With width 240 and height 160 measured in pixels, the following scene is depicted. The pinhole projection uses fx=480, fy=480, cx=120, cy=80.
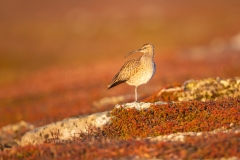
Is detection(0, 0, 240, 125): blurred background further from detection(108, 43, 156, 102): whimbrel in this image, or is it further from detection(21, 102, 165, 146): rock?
detection(108, 43, 156, 102): whimbrel

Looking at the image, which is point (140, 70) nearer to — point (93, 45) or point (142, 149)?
point (142, 149)

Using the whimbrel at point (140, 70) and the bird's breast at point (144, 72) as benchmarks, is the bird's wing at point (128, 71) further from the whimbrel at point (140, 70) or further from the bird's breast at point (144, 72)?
the bird's breast at point (144, 72)

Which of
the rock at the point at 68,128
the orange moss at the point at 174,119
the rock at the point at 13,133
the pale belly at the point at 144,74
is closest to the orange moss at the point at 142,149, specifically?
the orange moss at the point at 174,119

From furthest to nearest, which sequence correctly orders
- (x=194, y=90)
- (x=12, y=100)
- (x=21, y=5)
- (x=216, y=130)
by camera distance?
1. (x=21, y=5)
2. (x=12, y=100)
3. (x=194, y=90)
4. (x=216, y=130)

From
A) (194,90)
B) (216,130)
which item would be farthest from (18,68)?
(216,130)

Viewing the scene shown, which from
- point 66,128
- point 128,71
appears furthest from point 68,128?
point 128,71

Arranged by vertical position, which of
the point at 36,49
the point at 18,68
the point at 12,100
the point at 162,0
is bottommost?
the point at 12,100

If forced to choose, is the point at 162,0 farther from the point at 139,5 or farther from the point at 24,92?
the point at 24,92
